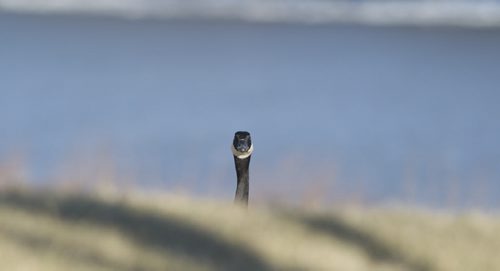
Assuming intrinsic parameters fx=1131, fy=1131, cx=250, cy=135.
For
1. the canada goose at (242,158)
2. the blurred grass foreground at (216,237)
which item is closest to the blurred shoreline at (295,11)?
the blurred grass foreground at (216,237)

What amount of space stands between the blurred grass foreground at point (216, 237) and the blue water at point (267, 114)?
2.29m

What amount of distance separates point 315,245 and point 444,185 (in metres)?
10.3

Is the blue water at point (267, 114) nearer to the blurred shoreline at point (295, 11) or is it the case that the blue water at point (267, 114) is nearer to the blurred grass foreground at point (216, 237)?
the blurred grass foreground at point (216, 237)

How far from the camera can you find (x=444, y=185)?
18.4 metres

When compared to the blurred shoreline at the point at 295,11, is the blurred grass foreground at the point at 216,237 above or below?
below

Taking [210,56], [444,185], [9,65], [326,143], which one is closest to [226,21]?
[210,56]

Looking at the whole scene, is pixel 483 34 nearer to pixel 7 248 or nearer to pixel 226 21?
pixel 226 21

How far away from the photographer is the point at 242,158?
22.0 ft

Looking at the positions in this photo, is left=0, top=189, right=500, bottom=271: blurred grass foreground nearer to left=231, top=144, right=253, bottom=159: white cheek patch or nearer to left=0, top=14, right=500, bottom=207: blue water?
left=231, top=144, right=253, bottom=159: white cheek patch

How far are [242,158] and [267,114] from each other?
21750 millimetres

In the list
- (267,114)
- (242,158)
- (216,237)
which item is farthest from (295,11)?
(242,158)

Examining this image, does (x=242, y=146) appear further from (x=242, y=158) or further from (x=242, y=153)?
(x=242, y=158)

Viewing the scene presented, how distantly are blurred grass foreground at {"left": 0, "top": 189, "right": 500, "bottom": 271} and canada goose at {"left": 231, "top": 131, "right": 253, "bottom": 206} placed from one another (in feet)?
2.23

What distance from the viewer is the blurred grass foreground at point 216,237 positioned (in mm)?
7328
